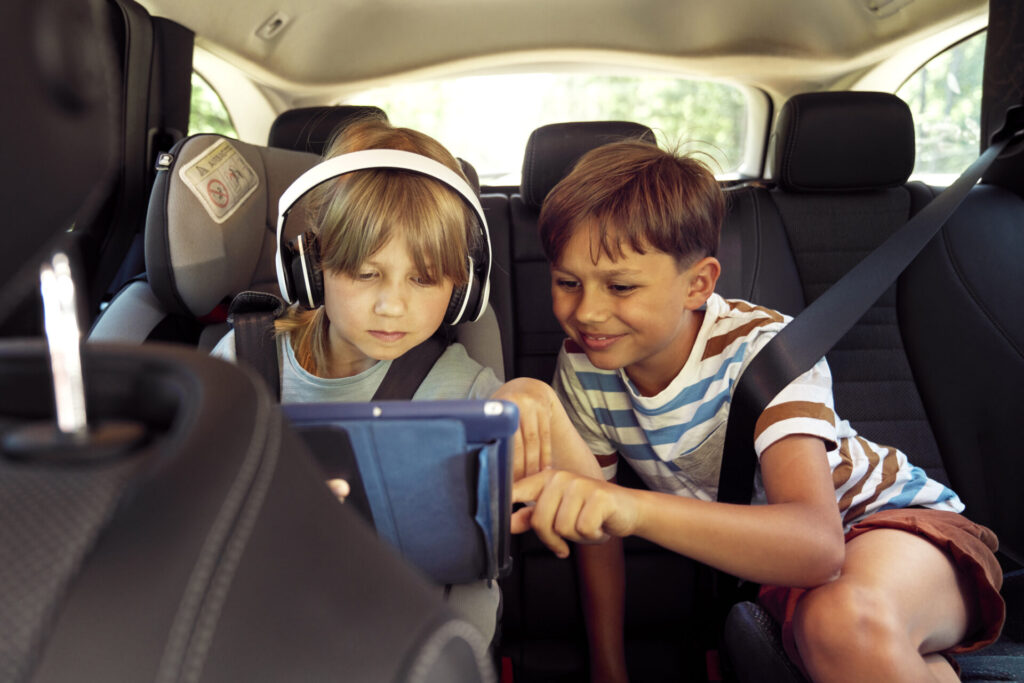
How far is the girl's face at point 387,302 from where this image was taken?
105cm

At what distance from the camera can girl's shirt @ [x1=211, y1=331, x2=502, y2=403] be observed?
1138 mm

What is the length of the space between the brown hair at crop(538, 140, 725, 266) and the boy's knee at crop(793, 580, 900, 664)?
539 mm

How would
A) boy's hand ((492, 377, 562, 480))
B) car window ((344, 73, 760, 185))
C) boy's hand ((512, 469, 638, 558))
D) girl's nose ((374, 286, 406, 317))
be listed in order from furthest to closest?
1. car window ((344, 73, 760, 185))
2. girl's nose ((374, 286, 406, 317))
3. boy's hand ((492, 377, 562, 480))
4. boy's hand ((512, 469, 638, 558))

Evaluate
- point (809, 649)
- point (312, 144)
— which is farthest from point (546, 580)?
point (312, 144)

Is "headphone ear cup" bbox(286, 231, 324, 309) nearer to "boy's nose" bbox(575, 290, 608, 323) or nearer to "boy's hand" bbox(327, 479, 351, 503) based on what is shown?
"boy's nose" bbox(575, 290, 608, 323)

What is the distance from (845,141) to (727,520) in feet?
3.90

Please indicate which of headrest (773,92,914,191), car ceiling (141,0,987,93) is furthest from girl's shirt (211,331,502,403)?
car ceiling (141,0,987,93)

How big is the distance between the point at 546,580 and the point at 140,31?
153 centimetres

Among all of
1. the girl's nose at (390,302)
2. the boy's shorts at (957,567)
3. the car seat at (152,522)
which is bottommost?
the boy's shorts at (957,567)

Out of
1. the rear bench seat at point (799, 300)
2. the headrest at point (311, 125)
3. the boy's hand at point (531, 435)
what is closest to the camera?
the boy's hand at point (531, 435)

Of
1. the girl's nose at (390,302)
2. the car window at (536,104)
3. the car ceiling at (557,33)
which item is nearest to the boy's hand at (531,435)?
the girl's nose at (390,302)

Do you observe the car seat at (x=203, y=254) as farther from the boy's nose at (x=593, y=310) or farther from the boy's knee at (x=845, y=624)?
the boy's knee at (x=845, y=624)

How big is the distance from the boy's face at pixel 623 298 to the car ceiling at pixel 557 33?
1.45 m

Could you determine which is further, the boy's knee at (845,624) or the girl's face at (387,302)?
the girl's face at (387,302)
